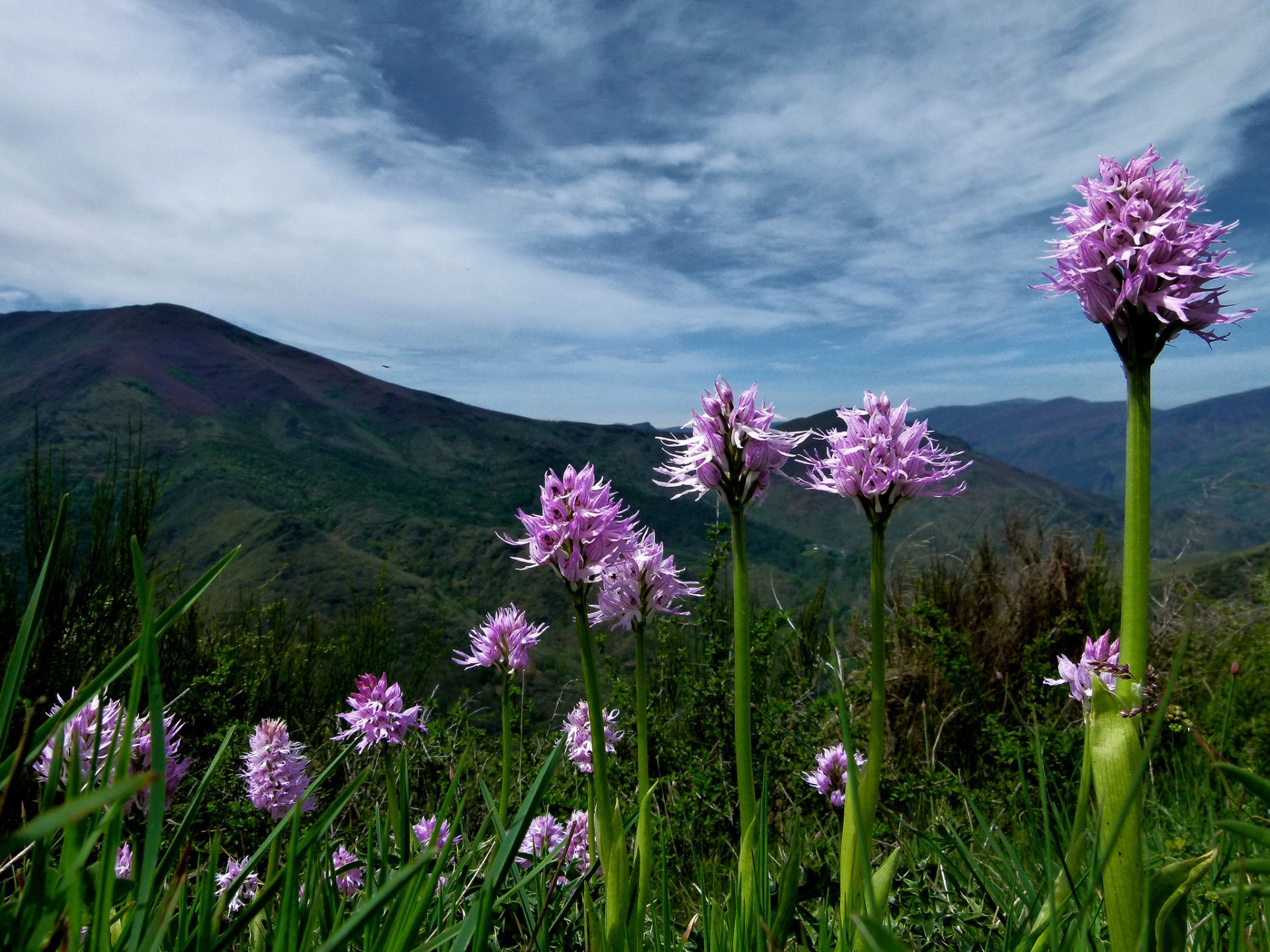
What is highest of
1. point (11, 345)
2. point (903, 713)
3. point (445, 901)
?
point (11, 345)

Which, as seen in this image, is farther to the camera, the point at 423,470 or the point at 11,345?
the point at 11,345

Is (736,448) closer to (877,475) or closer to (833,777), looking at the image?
(877,475)

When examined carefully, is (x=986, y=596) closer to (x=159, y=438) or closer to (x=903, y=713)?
(x=903, y=713)

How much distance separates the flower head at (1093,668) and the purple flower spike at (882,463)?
1.61ft

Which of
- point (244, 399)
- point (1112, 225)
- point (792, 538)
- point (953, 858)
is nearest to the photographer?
→ point (1112, 225)

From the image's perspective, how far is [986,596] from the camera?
7.41 m

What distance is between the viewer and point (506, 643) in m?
3.15

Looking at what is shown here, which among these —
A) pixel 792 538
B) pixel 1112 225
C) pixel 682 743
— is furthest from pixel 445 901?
pixel 792 538

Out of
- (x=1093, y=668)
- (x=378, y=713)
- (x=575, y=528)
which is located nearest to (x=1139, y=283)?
(x=1093, y=668)

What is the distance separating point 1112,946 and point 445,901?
130cm

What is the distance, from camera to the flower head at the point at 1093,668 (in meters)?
1.60

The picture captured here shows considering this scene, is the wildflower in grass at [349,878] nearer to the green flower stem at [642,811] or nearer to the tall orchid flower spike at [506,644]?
the tall orchid flower spike at [506,644]

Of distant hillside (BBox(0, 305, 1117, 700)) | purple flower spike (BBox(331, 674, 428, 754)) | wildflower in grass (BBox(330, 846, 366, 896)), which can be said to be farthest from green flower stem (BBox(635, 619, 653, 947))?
distant hillside (BBox(0, 305, 1117, 700))

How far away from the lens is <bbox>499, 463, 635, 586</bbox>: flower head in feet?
6.22
